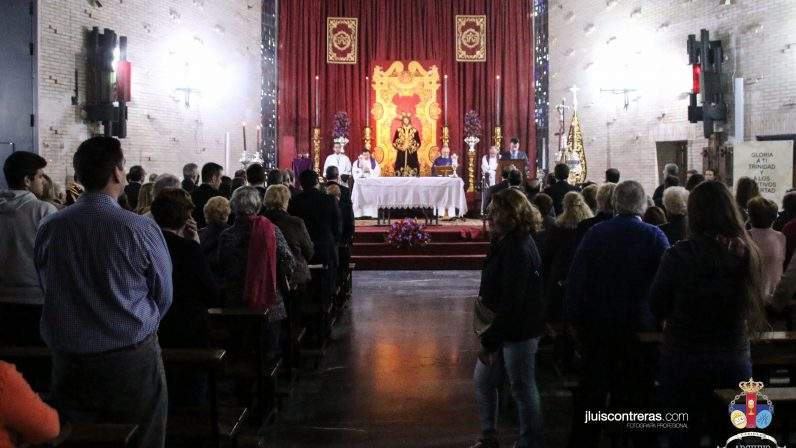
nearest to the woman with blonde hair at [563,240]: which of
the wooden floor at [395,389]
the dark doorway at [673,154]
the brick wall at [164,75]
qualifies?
the wooden floor at [395,389]

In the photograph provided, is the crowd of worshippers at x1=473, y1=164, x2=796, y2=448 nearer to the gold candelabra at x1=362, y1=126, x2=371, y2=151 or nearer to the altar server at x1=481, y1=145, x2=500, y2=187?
the altar server at x1=481, y1=145, x2=500, y2=187

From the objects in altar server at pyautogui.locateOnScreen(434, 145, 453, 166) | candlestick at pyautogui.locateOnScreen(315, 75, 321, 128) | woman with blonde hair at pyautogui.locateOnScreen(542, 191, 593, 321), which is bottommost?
woman with blonde hair at pyautogui.locateOnScreen(542, 191, 593, 321)

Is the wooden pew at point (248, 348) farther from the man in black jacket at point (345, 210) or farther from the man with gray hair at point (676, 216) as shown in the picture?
the man in black jacket at point (345, 210)

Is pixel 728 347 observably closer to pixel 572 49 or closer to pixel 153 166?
pixel 153 166

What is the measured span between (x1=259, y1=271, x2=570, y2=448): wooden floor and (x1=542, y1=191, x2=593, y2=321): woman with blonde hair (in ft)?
3.39

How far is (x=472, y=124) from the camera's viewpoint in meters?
20.4

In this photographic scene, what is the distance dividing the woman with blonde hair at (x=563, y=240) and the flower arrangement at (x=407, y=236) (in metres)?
8.36

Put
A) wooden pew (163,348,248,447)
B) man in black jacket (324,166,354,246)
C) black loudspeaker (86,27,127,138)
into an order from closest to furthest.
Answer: wooden pew (163,348,248,447) → man in black jacket (324,166,354,246) → black loudspeaker (86,27,127,138)

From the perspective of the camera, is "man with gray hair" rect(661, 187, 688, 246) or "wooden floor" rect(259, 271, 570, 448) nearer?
"wooden floor" rect(259, 271, 570, 448)

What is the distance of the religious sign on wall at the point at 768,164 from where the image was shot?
10.8 m

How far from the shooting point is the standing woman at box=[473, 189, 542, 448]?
4.49 meters

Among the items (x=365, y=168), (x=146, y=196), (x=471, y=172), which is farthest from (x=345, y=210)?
(x=471, y=172)

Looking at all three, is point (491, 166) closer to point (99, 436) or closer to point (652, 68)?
point (652, 68)

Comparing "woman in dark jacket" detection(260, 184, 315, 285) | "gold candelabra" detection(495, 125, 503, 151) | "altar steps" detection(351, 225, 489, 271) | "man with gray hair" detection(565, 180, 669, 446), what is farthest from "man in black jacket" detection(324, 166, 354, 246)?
"gold candelabra" detection(495, 125, 503, 151)
